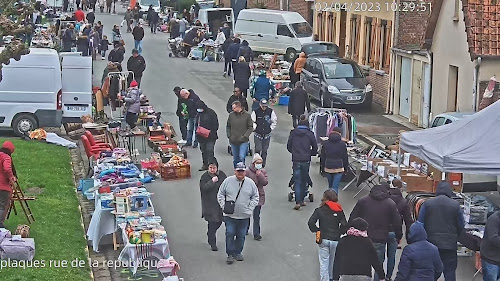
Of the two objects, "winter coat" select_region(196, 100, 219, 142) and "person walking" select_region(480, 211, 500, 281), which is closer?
"person walking" select_region(480, 211, 500, 281)

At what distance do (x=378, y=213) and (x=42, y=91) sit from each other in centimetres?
1328

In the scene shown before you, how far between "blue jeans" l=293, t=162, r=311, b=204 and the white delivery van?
74.1 ft

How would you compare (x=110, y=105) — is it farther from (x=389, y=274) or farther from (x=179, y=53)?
(x=179, y=53)

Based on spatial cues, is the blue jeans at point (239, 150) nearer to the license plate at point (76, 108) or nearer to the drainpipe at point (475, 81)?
the license plate at point (76, 108)

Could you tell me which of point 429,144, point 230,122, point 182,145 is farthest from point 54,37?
point 429,144

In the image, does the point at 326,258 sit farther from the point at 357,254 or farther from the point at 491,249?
the point at 491,249

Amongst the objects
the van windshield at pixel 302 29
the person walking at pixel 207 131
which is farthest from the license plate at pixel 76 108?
the van windshield at pixel 302 29

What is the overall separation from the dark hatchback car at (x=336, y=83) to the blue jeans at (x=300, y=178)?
12148 mm

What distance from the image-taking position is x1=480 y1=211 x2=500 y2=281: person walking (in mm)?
12664

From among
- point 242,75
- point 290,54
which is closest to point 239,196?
point 242,75

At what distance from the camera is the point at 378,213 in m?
13.3

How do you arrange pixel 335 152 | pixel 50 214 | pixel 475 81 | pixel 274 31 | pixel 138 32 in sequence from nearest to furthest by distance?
pixel 50 214 → pixel 335 152 → pixel 475 81 → pixel 138 32 → pixel 274 31

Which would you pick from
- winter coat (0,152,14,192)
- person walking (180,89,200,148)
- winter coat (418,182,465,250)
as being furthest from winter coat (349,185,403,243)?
person walking (180,89,200,148)

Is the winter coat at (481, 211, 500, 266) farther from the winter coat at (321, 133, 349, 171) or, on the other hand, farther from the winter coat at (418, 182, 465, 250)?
the winter coat at (321, 133, 349, 171)
